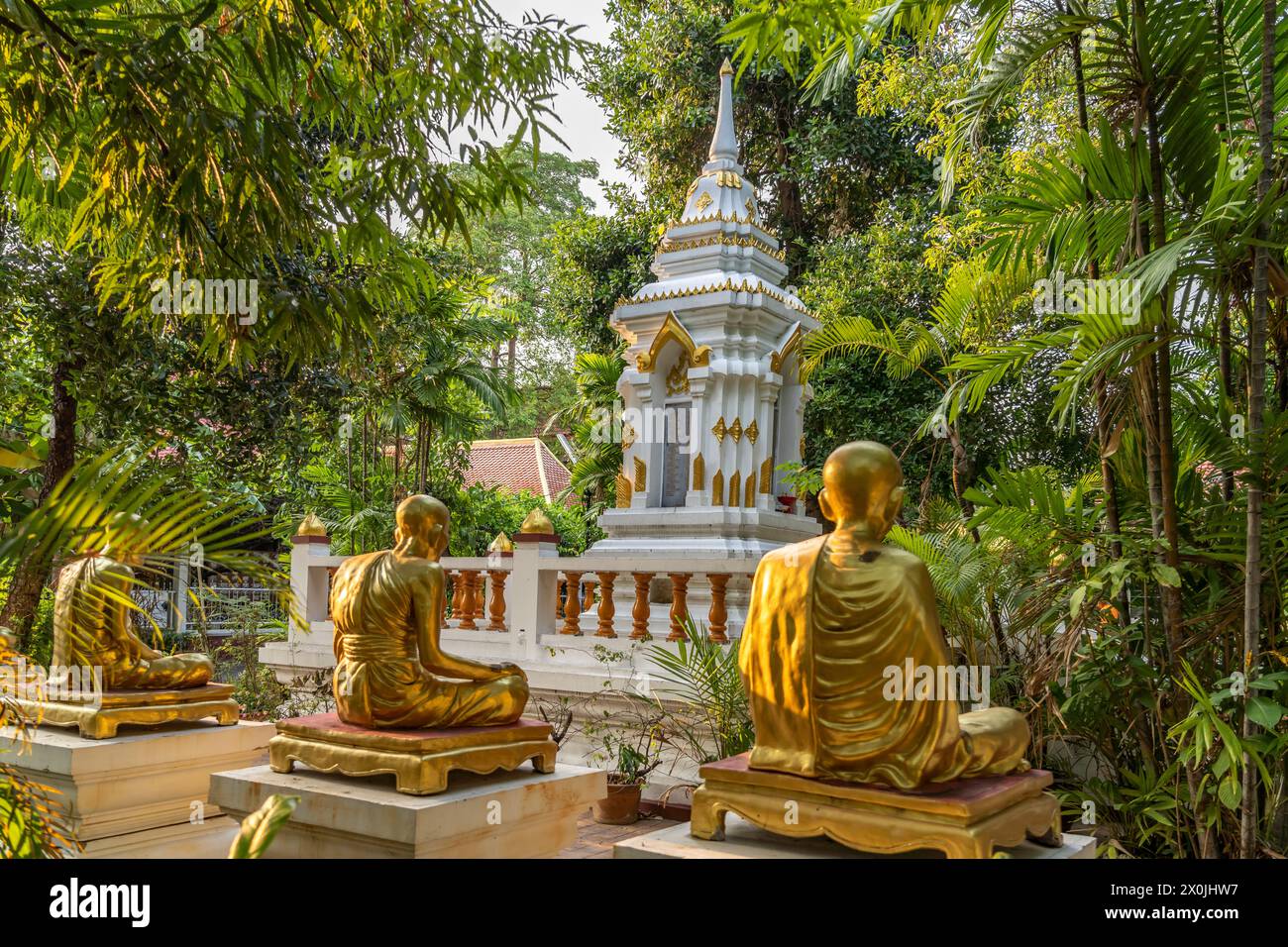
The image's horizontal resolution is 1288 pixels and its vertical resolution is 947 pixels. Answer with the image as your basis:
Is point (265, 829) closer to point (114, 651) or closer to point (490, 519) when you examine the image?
point (114, 651)

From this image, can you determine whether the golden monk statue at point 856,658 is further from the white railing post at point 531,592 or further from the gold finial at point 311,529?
the gold finial at point 311,529

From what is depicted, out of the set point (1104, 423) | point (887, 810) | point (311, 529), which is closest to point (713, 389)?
point (311, 529)

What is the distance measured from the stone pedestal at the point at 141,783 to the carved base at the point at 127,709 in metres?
0.06

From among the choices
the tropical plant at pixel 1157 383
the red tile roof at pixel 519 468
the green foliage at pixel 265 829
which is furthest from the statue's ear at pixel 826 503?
the red tile roof at pixel 519 468

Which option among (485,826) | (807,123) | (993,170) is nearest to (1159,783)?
(485,826)

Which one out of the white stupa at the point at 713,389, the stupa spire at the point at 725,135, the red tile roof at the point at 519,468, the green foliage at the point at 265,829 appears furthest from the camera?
the red tile roof at the point at 519,468

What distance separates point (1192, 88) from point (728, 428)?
175 inches

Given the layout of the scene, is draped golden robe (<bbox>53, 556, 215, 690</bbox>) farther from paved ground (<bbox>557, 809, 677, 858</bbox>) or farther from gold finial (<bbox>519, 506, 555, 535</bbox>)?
gold finial (<bbox>519, 506, 555, 535</bbox>)

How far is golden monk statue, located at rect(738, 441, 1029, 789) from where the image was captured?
2.75 metres

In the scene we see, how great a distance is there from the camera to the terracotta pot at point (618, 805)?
5754 mm

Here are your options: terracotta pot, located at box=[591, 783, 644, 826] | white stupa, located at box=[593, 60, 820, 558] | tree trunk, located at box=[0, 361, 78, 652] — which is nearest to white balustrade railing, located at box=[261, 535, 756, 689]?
white stupa, located at box=[593, 60, 820, 558]

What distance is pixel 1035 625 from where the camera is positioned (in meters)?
4.71

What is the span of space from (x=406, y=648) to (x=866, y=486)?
2202mm

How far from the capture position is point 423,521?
4.23 meters
